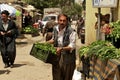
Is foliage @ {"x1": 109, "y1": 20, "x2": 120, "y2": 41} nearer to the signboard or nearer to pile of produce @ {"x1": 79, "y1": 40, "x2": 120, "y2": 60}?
pile of produce @ {"x1": 79, "y1": 40, "x2": 120, "y2": 60}

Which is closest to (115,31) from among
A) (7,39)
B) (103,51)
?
(103,51)

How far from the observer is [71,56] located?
7055 millimetres

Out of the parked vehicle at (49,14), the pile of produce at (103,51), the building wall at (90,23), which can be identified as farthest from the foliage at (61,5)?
the pile of produce at (103,51)

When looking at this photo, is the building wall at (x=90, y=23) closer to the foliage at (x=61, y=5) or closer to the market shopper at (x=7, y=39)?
the market shopper at (x=7, y=39)

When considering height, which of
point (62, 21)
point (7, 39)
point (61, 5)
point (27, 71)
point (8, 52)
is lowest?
point (61, 5)

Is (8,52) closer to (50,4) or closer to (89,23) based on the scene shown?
(89,23)

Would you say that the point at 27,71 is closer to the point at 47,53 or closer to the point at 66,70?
the point at 66,70

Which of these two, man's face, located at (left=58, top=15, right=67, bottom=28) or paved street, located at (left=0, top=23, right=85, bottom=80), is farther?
paved street, located at (left=0, top=23, right=85, bottom=80)

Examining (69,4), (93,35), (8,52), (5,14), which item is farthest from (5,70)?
(69,4)

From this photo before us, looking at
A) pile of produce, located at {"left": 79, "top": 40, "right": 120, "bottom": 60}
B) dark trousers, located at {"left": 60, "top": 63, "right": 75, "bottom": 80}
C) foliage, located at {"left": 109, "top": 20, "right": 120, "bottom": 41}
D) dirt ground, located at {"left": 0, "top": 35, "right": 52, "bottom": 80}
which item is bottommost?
dirt ground, located at {"left": 0, "top": 35, "right": 52, "bottom": 80}

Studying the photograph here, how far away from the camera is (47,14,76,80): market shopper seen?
6.87 metres

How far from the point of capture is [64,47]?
691 centimetres

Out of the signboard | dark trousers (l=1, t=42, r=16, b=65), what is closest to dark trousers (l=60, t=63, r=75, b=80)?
the signboard

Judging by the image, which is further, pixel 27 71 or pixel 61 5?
pixel 61 5
